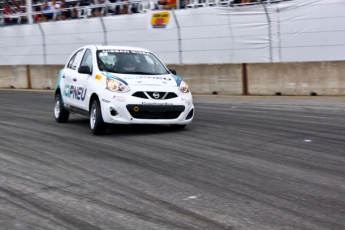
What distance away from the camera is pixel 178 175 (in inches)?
282

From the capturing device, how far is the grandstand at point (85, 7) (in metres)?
22.4

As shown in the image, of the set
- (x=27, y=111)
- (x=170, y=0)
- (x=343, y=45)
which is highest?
(x=170, y=0)

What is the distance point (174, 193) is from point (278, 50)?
13936mm

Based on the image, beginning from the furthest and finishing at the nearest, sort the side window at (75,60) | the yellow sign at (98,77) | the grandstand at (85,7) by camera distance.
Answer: the grandstand at (85,7)
the side window at (75,60)
the yellow sign at (98,77)

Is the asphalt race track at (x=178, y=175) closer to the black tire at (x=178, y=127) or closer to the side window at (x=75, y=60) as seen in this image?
Result: the black tire at (x=178, y=127)

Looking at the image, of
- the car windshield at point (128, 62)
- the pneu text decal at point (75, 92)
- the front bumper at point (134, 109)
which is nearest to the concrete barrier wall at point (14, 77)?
the pneu text decal at point (75, 92)

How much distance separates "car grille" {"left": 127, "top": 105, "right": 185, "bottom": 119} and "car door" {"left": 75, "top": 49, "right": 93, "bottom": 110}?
1227mm

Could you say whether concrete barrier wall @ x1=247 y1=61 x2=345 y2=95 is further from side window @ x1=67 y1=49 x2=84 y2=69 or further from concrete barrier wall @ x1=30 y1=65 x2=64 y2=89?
concrete barrier wall @ x1=30 y1=65 x2=64 y2=89

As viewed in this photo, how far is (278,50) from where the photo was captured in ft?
63.7

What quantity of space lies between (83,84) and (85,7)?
1674cm

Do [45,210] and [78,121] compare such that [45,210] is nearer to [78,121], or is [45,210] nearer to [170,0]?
[78,121]

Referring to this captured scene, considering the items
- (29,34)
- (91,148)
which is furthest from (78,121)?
(29,34)

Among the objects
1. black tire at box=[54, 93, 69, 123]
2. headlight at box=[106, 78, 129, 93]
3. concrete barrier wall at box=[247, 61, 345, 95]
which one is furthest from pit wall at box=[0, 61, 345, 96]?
headlight at box=[106, 78, 129, 93]

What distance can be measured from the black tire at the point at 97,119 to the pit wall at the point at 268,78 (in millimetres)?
8335
